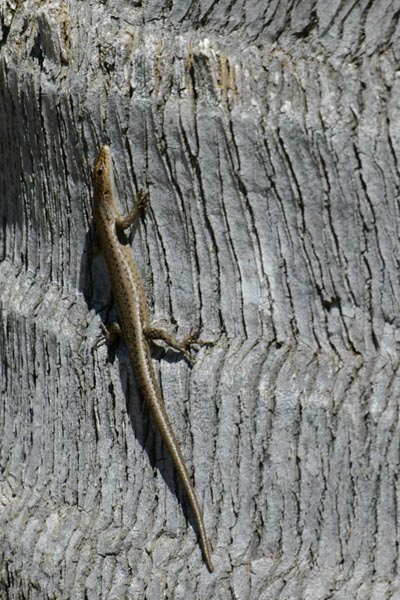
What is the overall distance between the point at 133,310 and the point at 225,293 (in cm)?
51

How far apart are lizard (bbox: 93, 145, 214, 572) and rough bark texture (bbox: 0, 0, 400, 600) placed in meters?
0.05

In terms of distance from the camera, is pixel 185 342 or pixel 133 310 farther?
pixel 133 310

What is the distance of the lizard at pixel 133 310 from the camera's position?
11.4ft

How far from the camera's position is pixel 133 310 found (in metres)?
3.71

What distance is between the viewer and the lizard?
11.4ft

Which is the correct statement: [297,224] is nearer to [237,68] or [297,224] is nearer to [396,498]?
[237,68]

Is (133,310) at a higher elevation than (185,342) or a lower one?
higher

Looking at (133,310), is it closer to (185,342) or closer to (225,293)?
(185,342)

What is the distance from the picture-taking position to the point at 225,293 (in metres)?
3.39

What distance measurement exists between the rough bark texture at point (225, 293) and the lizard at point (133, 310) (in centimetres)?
5

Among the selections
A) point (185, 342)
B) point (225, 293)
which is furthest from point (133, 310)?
point (225, 293)

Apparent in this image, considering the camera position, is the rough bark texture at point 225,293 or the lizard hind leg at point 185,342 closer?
the rough bark texture at point 225,293

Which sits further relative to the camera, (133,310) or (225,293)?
(133,310)

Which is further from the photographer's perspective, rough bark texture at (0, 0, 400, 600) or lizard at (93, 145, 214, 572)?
lizard at (93, 145, 214, 572)
